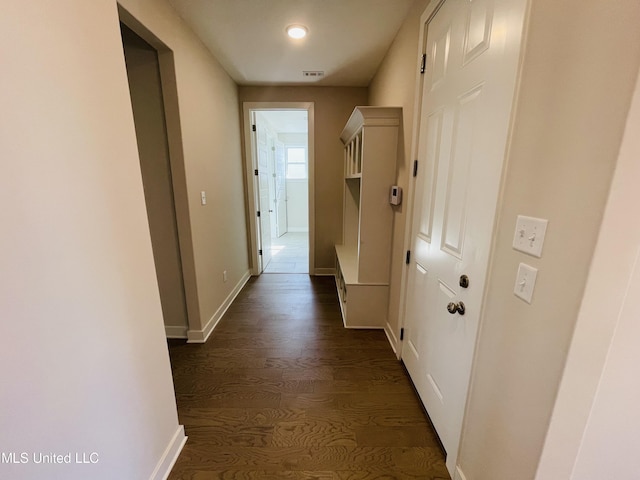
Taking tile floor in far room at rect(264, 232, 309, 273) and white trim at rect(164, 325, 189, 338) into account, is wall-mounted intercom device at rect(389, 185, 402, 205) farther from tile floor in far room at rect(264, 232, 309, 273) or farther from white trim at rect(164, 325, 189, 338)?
tile floor in far room at rect(264, 232, 309, 273)

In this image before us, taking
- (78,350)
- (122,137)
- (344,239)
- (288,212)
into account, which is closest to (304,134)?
(288,212)

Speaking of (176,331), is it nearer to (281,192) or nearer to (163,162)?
(163,162)

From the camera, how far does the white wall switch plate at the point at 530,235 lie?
Answer: 0.75m

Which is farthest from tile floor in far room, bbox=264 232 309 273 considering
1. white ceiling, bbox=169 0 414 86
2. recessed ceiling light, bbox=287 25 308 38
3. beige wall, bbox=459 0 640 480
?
beige wall, bbox=459 0 640 480

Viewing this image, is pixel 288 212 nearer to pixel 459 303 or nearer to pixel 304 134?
pixel 304 134

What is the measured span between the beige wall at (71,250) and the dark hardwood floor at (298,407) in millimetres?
429

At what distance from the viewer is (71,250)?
0.79 meters

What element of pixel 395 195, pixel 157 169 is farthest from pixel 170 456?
pixel 395 195

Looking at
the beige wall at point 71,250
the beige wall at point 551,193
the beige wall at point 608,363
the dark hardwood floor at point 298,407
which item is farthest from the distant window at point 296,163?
the beige wall at point 608,363

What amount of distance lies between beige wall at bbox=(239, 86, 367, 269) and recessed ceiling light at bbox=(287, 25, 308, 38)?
122 centimetres

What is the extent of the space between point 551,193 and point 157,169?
92.4 inches

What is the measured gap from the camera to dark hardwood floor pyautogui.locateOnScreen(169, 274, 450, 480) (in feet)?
4.24

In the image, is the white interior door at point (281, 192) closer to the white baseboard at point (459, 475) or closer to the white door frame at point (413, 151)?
the white door frame at point (413, 151)

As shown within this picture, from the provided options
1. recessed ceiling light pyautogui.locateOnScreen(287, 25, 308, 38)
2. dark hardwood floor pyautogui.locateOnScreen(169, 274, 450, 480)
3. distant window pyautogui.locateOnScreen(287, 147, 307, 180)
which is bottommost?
dark hardwood floor pyautogui.locateOnScreen(169, 274, 450, 480)
